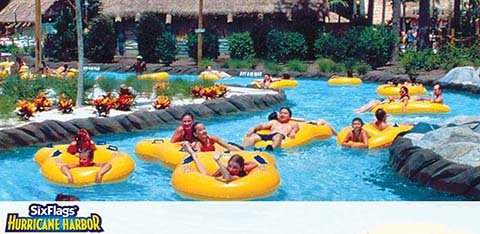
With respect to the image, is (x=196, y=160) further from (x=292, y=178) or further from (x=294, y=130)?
(x=294, y=130)

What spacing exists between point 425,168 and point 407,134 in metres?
1.92

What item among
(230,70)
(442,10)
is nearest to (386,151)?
(230,70)

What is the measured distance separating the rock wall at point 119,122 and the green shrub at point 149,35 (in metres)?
10.6

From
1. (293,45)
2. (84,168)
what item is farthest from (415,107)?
(293,45)

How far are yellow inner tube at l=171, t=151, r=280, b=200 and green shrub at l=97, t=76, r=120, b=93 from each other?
6356 mm

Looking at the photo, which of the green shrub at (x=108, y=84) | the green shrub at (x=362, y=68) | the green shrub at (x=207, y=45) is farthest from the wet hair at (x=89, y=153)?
the green shrub at (x=207, y=45)

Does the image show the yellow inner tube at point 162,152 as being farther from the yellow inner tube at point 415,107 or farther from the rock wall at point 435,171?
the yellow inner tube at point 415,107

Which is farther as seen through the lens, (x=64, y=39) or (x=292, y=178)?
(x=64, y=39)

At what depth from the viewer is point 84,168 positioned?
7648 millimetres

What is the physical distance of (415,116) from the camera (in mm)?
13031

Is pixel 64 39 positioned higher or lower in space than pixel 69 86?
higher

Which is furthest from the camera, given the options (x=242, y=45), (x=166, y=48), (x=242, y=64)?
(x=242, y=45)

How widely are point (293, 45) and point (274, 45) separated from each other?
0.62 m

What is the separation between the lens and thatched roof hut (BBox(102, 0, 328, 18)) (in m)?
25.8
